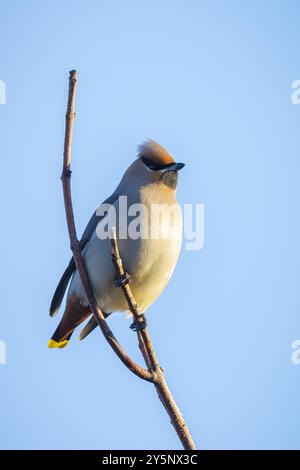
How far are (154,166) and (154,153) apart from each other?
0.11 metres

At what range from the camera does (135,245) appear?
4438 millimetres

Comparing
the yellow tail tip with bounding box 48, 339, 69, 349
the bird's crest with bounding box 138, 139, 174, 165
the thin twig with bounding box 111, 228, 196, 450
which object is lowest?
the yellow tail tip with bounding box 48, 339, 69, 349

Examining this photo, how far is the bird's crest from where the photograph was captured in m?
5.09

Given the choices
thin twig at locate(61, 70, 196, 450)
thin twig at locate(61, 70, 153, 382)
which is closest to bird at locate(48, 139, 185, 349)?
thin twig at locate(61, 70, 196, 450)

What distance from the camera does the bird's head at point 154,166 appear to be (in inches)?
196

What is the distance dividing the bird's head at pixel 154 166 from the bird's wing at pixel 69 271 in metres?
0.27

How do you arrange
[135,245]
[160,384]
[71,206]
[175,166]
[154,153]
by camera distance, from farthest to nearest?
[154,153], [175,166], [135,245], [71,206], [160,384]

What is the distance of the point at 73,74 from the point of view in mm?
3277

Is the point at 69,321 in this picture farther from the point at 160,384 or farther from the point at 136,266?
the point at 160,384

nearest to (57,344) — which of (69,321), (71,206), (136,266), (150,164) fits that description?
(69,321)

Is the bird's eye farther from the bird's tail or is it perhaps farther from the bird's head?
the bird's tail
